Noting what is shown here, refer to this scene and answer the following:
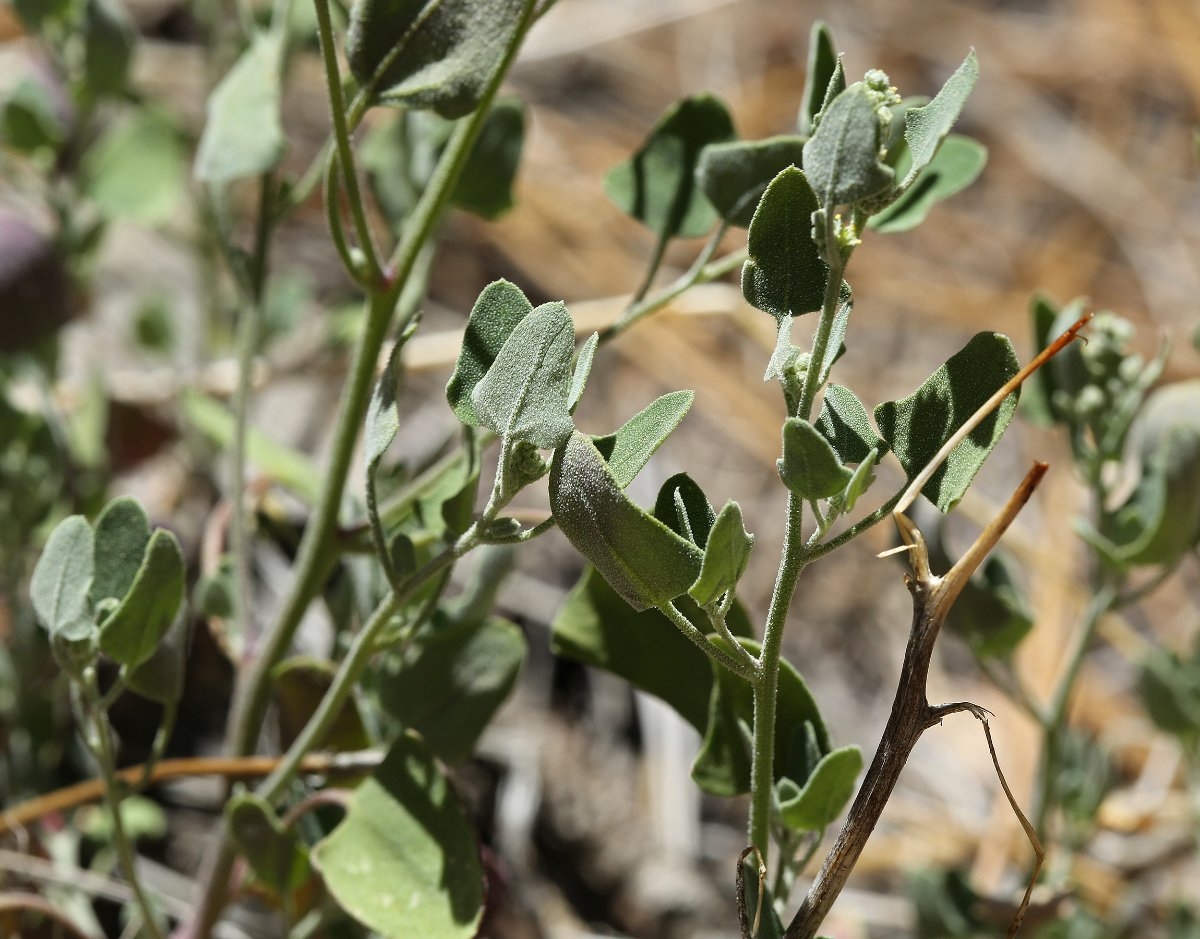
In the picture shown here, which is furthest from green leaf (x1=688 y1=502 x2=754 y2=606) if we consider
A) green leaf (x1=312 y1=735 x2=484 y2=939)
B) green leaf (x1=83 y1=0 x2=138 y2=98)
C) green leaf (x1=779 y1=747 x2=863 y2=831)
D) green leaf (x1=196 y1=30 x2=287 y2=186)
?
green leaf (x1=83 y1=0 x2=138 y2=98)

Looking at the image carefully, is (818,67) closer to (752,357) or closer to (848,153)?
(848,153)

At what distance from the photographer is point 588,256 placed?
7.38 feet

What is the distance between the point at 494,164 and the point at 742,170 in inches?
10.0

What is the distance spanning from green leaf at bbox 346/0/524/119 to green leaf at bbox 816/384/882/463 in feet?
0.90

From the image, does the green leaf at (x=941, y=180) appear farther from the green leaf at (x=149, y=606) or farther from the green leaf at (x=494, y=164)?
the green leaf at (x=149, y=606)

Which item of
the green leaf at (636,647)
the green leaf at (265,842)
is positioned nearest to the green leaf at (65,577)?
the green leaf at (265,842)

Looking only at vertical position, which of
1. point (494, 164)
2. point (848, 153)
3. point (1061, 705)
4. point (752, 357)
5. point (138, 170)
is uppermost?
point (848, 153)

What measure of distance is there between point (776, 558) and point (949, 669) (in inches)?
10.9

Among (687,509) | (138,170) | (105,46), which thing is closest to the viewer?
(687,509)

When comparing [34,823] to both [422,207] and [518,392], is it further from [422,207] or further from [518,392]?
[518,392]

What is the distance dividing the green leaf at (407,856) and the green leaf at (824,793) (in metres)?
0.18

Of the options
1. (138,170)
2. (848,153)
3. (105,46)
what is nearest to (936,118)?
(848,153)

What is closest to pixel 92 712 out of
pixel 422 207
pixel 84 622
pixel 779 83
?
pixel 84 622

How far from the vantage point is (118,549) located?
0.76 metres
